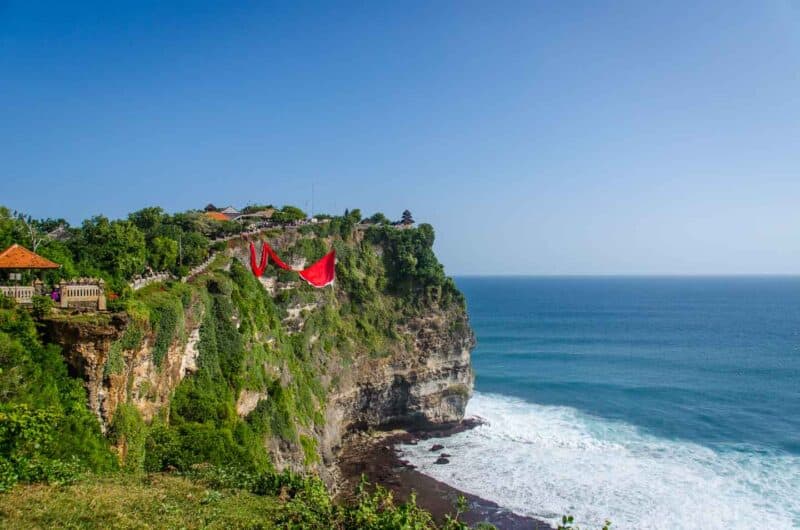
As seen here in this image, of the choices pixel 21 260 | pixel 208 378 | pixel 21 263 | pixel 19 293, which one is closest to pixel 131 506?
pixel 19 293

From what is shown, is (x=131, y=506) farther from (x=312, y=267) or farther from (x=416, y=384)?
(x=416, y=384)

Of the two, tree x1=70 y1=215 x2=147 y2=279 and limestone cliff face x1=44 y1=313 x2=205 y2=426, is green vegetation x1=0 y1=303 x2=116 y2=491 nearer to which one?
limestone cliff face x1=44 y1=313 x2=205 y2=426

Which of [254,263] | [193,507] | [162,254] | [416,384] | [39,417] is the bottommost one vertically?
[416,384]

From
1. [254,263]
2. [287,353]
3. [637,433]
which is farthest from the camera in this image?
[637,433]

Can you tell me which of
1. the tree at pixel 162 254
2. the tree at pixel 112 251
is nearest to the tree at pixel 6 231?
the tree at pixel 112 251

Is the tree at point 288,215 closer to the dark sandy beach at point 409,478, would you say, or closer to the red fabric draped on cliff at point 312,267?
the red fabric draped on cliff at point 312,267

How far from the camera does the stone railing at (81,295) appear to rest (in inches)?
829

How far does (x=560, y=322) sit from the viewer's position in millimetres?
115875

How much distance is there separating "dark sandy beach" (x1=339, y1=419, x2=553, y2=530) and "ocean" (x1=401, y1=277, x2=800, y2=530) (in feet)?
3.99

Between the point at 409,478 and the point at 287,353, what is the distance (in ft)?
39.8

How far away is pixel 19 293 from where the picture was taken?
20.8 metres

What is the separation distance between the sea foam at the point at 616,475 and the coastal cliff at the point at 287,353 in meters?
6.25

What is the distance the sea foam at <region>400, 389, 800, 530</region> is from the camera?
3262 cm

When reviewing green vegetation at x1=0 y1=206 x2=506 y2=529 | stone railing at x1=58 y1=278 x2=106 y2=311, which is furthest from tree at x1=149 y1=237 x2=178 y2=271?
stone railing at x1=58 y1=278 x2=106 y2=311
